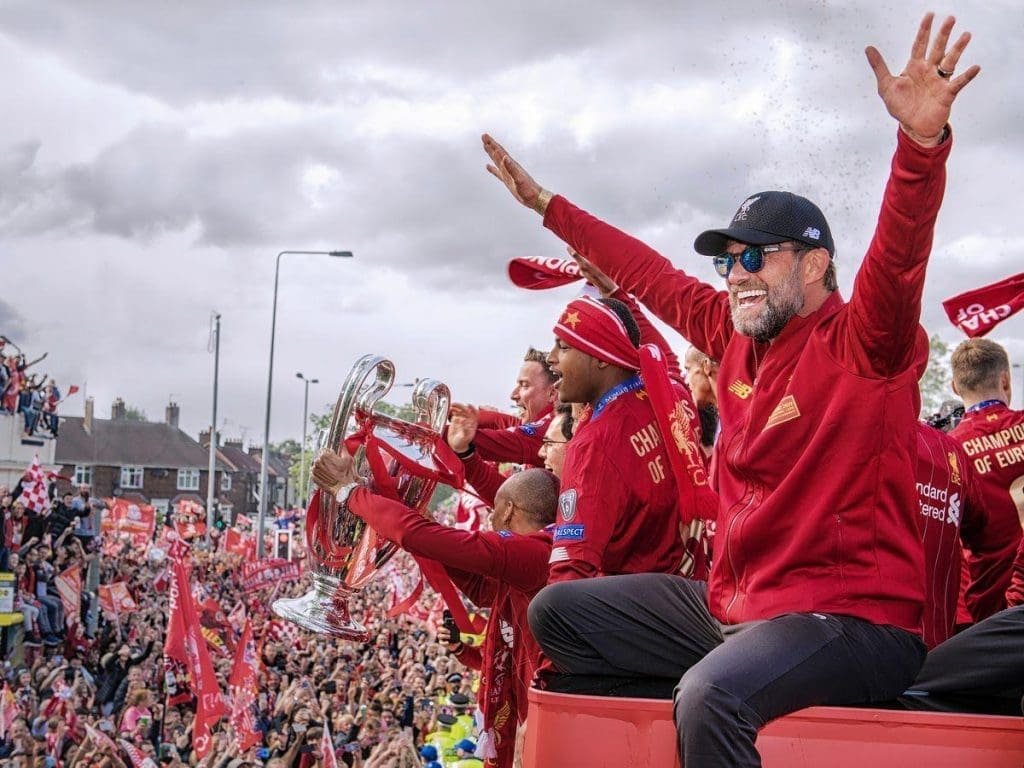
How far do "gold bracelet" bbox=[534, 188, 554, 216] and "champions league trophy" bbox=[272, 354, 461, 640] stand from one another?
46.5 inches

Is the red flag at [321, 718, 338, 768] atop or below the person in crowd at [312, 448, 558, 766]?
below

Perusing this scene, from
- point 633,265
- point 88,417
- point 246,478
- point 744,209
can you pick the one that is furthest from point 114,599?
point 246,478

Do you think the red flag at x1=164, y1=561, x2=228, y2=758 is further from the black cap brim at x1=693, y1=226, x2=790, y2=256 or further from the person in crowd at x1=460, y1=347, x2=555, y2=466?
the black cap brim at x1=693, y1=226, x2=790, y2=256

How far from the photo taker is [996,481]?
15.9 feet

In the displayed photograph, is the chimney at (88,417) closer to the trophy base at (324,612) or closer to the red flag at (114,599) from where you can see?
the red flag at (114,599)

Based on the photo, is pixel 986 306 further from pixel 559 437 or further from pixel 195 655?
pixel 195 655

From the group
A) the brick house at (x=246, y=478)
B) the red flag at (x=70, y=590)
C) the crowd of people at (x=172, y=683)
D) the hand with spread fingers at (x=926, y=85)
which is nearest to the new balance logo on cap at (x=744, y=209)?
the hand with spread fingers at (x=926, y=85)

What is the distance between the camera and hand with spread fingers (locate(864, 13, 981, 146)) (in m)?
2.60

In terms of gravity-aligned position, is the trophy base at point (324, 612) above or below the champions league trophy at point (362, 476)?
below

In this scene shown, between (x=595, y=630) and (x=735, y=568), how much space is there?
431 mm

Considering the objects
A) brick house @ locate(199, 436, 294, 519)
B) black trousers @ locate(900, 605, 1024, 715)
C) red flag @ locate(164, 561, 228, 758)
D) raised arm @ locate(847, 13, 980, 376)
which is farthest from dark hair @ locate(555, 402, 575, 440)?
brick house @ locate(199, 436, 294, 519)

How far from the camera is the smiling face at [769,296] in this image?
3137 mm

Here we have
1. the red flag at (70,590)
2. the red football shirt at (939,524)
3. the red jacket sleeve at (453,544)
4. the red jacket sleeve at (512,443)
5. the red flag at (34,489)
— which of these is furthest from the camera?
the red flag at (34,489)

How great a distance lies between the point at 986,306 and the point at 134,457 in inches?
3237
